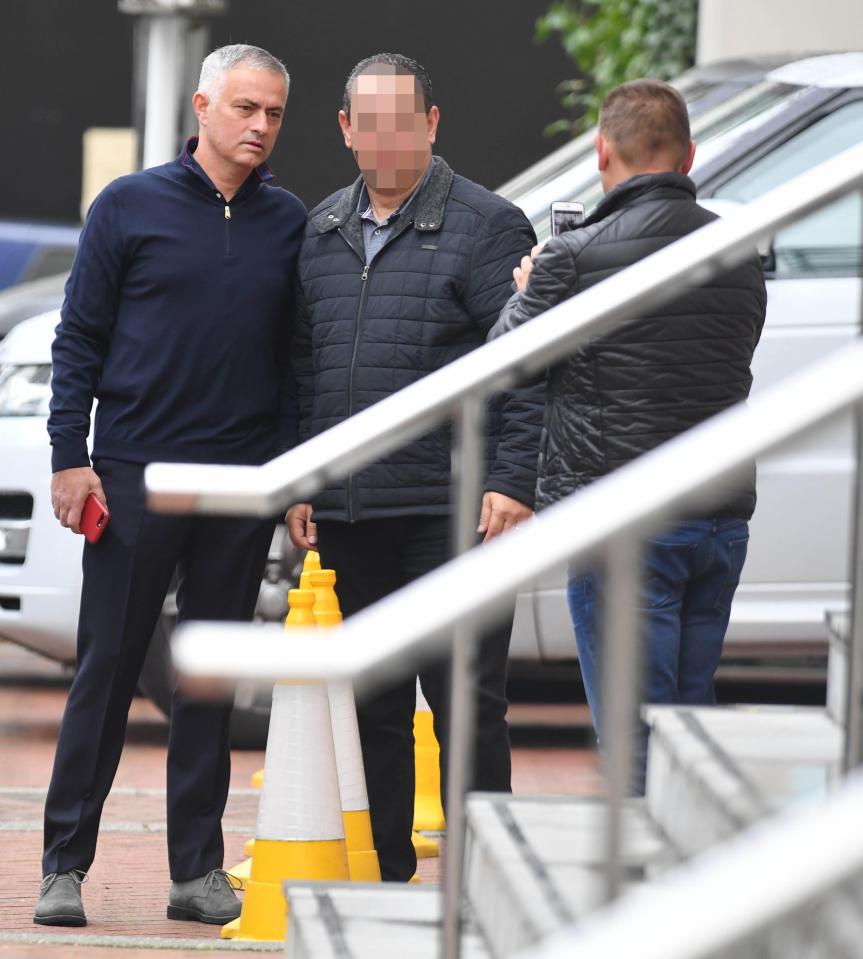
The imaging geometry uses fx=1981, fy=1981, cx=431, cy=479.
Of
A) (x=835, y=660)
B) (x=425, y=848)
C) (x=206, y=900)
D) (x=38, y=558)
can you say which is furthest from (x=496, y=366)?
(x=38, y=558)

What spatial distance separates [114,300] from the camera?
4.64 meters

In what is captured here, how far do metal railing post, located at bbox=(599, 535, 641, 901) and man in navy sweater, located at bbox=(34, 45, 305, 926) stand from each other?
8.38ft

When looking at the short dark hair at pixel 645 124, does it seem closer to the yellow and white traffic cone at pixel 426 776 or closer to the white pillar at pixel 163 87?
the yellow and white traffic cone at pixel 426 776

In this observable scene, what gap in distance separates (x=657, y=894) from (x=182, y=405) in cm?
315

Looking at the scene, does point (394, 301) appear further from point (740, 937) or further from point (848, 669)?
point (740, 937)

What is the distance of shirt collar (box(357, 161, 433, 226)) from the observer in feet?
14.7

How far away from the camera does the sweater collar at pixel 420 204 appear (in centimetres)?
446

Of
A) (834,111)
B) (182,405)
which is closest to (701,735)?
(182,405)

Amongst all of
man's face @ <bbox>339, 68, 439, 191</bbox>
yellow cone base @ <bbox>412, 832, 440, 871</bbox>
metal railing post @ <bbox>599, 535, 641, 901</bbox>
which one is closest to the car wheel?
yellow cone base @ <bbox>412, 832, 440, 871</bbox>

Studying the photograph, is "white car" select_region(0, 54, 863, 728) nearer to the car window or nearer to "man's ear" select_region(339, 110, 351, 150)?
the car window

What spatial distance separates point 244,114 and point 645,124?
1.04 metres

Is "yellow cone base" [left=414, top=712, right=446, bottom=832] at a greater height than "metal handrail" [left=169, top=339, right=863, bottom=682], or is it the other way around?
"metal handrail" [left=169, top=339, right=863, bottom=682]

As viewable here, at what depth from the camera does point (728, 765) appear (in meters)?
3.30

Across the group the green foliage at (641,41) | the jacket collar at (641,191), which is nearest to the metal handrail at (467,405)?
the jacket collar at (641,191)
